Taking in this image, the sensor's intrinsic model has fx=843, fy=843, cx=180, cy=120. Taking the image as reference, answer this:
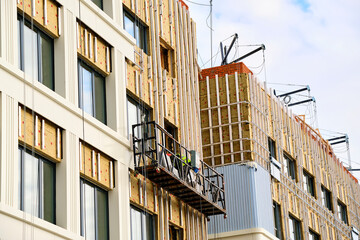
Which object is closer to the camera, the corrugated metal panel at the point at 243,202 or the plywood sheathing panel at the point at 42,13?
the plywood sheathing panel at the point at 42,13

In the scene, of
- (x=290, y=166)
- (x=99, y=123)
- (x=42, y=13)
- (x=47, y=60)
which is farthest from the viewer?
(x=290, y=166)

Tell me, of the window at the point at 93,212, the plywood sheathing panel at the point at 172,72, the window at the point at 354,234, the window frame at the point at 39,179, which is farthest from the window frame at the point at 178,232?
the window at the point at 354,234

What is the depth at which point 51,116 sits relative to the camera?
94.4 feet

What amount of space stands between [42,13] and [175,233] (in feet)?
40.9

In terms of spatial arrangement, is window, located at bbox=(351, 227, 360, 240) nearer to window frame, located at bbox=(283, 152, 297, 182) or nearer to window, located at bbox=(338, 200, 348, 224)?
window, located at bbox=(338, 200, 348, 224)

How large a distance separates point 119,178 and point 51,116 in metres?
4.90

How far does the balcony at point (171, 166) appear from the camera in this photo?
1335 inches

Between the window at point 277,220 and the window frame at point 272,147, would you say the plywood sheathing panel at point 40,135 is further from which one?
the window frame at point 272,147

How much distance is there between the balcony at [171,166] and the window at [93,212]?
2474mm

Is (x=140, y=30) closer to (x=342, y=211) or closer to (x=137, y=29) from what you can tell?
(x=137, y=29)

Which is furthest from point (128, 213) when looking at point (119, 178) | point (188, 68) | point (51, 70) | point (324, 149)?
point (324, 149)

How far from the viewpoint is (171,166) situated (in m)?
35.0

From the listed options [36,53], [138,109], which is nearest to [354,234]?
[138,109]

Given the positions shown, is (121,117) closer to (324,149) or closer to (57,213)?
(57,213)
